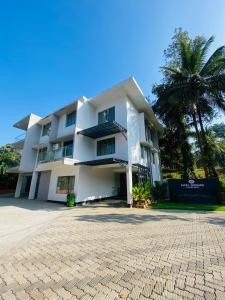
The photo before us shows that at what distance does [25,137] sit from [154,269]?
20819mm

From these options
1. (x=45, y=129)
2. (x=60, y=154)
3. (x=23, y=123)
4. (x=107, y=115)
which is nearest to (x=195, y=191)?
(x=107, y=115)

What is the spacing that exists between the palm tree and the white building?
3.76 meters

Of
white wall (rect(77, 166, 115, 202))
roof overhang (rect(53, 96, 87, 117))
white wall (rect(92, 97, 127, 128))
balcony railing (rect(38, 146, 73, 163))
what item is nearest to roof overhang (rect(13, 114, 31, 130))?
roof overhang (rect(53, 96, 87, 117))

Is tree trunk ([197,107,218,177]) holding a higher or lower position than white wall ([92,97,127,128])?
lower

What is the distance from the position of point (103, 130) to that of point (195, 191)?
392 inches

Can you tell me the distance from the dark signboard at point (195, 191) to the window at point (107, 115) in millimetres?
8766

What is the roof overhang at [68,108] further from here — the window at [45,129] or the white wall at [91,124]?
the window at [45,129]

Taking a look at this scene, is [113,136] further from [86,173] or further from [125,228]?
[125,228]

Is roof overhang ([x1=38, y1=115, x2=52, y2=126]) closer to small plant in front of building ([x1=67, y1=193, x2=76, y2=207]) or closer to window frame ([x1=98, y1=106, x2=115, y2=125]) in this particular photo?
window frame ([x1=98, y1=106, x2=115, y2=125])

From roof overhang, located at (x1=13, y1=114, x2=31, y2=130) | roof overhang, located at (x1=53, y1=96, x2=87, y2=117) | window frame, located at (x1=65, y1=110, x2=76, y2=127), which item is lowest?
window frame, located at (x1=65, y1=110, x2=76, y2=127)

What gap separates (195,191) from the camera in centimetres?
1407

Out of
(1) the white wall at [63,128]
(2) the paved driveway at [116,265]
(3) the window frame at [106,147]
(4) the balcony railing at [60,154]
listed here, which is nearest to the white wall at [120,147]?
(3) the window frame at [106,147]

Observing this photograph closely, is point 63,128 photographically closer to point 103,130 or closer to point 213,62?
point 103,130

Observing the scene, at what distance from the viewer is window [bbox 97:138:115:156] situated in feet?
52.5
